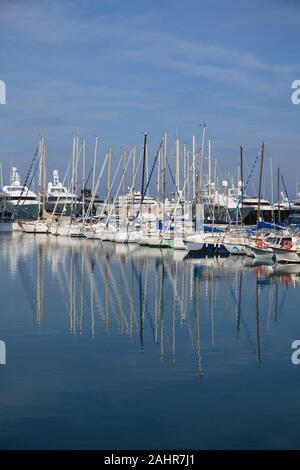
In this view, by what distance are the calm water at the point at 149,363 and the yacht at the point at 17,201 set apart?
64.9 metres

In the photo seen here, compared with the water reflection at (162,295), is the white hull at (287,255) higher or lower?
higher

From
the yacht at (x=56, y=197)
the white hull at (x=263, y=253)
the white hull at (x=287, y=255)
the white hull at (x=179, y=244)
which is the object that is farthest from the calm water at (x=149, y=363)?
the yacht at (x=56, y=197)

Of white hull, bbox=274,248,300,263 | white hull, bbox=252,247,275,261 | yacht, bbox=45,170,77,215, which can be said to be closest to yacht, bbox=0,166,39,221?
yacht, bbox=45,170,77,215

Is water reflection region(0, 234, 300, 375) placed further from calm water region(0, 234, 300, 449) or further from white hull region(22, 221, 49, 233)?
white hull region(22, 221, 49, 233)

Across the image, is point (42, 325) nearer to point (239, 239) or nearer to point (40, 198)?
point (239, 239)

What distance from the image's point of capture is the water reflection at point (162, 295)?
74.1 feet

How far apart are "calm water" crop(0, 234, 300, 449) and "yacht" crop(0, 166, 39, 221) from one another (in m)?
64.9

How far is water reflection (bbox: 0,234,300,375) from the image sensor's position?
22578mm

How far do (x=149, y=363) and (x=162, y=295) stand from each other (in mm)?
13117

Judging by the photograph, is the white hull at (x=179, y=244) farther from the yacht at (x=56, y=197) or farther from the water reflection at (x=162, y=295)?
the yacht at (x=56, y=197)

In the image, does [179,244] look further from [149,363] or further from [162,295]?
[149,363]

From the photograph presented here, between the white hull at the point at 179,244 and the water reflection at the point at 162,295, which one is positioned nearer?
the water reflection at the point at 162,295

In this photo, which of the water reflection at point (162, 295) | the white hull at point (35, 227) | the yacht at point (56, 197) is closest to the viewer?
the water reflection at point (162, 295)
